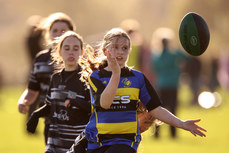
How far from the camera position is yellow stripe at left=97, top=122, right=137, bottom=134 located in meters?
5.39

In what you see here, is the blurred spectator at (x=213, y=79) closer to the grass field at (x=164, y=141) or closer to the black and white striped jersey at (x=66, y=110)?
the grass field at (x=164, y=141)

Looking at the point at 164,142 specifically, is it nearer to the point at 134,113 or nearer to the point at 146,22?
the point at 134,113

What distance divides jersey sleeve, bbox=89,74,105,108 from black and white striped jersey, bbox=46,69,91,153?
0.53 m

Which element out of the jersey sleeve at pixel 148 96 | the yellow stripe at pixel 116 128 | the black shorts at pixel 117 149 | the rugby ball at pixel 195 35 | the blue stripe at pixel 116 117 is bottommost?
the black shorts at pixel 117 149

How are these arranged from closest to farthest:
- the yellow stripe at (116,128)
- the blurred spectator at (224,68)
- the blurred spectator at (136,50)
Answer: the yellow stripe at (116,128) → the blurred spectator at (136,50) → the blurred spectator at (224,68)

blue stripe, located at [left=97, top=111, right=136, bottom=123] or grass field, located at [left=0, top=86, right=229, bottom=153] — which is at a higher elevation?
blue stripe, located at [left=97, top=111, right=136, bottom=123]

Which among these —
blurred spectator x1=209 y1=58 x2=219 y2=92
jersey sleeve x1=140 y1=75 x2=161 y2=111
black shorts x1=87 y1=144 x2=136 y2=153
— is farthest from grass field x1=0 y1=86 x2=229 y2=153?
blurred spectator x1=209 y1=58 x2=219 y2=92

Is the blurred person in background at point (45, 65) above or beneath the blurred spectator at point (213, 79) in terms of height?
above

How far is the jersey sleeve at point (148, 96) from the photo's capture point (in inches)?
221

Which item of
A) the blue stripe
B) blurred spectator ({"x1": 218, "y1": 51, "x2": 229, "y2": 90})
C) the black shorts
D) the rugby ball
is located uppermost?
the rugby ball

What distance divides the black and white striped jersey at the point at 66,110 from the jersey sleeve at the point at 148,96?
28.9 inches

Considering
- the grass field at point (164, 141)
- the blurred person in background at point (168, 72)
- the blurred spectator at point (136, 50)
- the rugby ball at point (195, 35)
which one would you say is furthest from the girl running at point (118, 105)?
the blurred person in background at point (168, 72)

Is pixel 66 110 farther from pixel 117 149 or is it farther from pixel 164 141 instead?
pixel 164 141

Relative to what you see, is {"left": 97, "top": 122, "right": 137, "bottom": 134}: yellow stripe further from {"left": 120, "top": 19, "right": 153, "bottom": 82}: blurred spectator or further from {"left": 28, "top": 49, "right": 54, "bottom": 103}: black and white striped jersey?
{"left": 120, "top": 19, "right": 153, "bottom": 82}: blurred spectator
